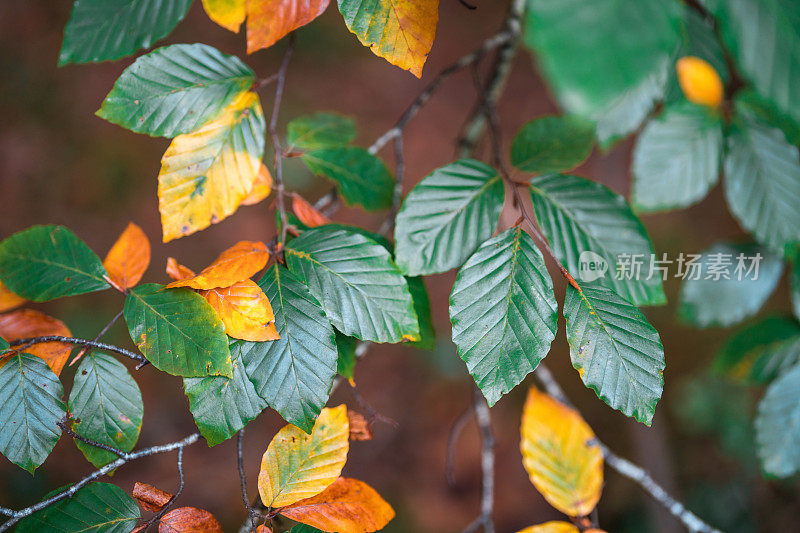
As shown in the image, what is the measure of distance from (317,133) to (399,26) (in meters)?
0.24

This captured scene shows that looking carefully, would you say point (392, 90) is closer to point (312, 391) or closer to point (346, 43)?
point (346, 43)

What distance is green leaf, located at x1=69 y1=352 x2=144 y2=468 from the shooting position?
0.51 meters

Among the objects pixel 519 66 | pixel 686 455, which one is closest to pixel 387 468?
pixel 686 455

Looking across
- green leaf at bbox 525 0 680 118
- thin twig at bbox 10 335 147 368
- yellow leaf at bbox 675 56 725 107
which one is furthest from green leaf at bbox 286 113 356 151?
yellow leaf at bbox 675 56 725 107

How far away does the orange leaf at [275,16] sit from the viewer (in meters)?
0.51

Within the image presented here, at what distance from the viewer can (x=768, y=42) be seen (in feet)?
1.01

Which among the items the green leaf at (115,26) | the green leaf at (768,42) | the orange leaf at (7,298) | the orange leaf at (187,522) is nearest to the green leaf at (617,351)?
the green leaf at (768,42)

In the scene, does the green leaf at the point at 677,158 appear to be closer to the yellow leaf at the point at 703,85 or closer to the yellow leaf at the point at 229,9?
the yellow leaf at the point at 703,85

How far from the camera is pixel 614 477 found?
180 centimetres

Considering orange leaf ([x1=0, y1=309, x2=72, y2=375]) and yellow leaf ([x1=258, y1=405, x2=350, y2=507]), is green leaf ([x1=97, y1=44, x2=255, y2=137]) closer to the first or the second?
orange leaf ([x1=0, y1=309, x2=72, y2=375])

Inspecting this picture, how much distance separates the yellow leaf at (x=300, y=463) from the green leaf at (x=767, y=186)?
71 cm

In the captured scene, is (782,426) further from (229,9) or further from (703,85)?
(229,9)

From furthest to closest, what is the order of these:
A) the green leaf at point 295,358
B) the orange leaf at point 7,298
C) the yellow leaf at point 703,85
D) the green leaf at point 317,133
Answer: the yellow leaf at point 703,85, the green leaf at point 317,133, the orange leaf at point 7,298, the green leaf at point 295,358

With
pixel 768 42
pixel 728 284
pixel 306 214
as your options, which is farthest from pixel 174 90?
pixel 728 284
